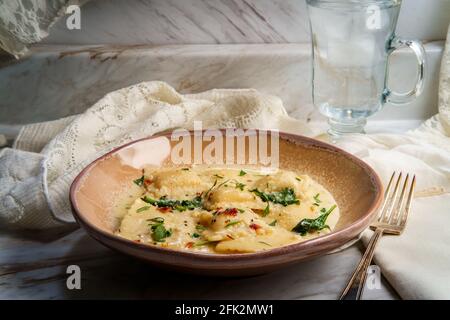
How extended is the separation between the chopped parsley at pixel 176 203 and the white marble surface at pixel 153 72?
0.51 meters

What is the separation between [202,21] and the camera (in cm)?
136

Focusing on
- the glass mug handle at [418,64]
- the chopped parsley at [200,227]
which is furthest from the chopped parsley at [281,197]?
the glass mug handle at [418,64]

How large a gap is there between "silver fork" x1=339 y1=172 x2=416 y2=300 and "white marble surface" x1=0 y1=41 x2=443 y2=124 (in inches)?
16.7

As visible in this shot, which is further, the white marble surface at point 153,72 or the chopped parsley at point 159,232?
the white marble surface at point 153,72

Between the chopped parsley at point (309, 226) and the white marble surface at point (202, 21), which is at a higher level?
the white marble surface at point (202, 21)

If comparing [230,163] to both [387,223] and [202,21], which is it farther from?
[202,21]

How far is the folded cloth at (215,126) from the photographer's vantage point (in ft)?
2.67

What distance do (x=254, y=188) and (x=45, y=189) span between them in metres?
0.34

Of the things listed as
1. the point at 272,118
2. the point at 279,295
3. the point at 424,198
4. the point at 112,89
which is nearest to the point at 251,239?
the point at 279,295

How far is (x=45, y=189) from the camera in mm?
951

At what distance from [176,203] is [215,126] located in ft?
1.07

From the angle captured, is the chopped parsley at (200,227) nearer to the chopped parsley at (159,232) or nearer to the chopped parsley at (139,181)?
the chopped parsley at (159,232)

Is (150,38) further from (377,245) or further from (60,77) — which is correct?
(377,245)
